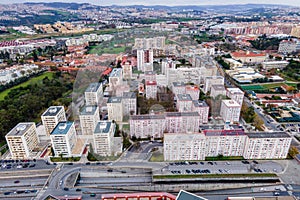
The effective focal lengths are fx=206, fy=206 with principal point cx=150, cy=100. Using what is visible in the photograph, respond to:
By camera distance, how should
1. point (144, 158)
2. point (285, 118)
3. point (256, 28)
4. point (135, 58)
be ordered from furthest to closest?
point (256, 28)
point (135, 58)
point (285, 118)
point (144, 158)

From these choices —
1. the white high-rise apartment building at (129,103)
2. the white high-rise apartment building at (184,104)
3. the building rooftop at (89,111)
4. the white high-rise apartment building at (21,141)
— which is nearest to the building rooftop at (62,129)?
the building rooftop at (89,111)

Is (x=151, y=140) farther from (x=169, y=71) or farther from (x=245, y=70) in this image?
(x=245, y=70)

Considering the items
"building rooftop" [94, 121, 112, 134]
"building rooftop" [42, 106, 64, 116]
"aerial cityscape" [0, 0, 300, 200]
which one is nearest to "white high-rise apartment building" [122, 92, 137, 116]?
"aerial cityscape" [0, 0, 300, 200]

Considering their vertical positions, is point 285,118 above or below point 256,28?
below

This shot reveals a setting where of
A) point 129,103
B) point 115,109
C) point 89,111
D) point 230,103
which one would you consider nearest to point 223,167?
point 230,103

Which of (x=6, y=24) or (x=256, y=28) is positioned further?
(x=6, y=24)

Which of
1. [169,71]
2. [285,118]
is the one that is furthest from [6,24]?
[285,118]
